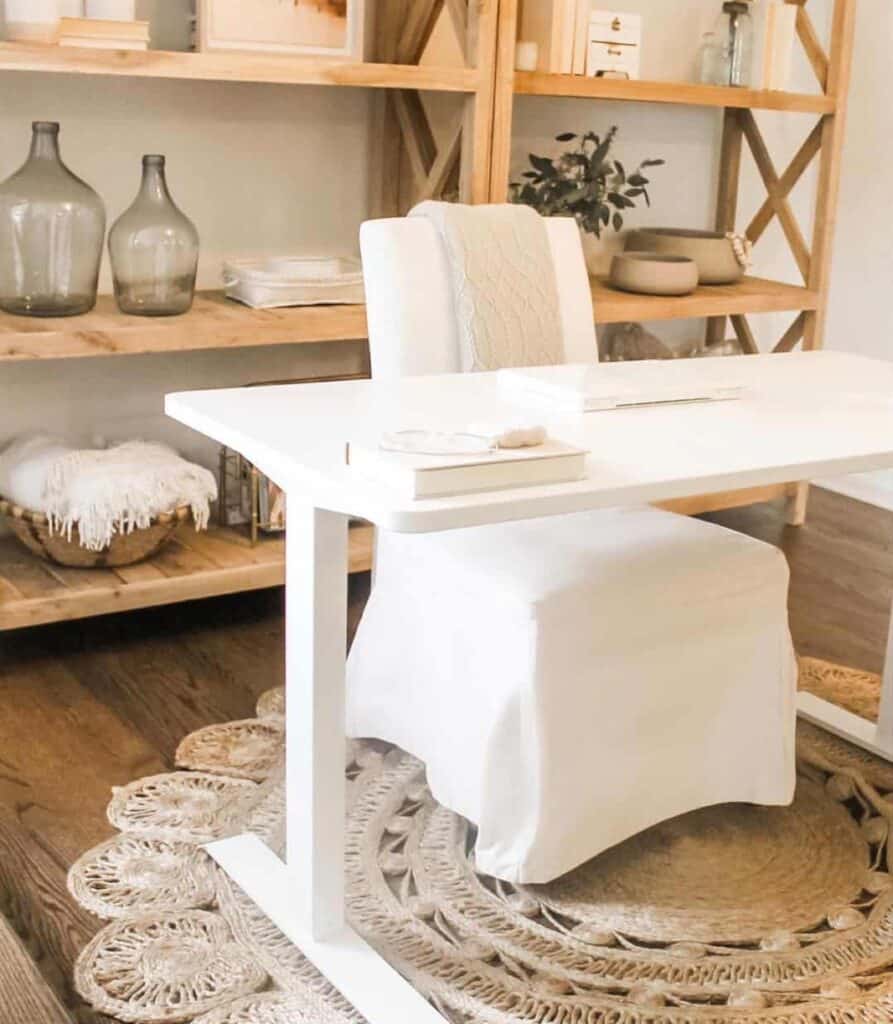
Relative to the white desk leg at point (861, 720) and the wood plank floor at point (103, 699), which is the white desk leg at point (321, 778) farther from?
the white desk leg at point (861, 720)

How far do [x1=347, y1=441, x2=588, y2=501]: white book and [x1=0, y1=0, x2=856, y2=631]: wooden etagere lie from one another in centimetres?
121

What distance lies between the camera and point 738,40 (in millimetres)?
3434

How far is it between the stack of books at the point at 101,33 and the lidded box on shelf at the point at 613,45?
1054 millimetres

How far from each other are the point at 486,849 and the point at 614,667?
0.30m

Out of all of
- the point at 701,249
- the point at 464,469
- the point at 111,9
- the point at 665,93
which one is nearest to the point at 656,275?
the point at 701,249

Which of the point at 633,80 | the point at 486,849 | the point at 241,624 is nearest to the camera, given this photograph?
the point at 486,849

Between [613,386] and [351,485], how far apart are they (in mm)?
600

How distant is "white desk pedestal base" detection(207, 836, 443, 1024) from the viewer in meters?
1.63

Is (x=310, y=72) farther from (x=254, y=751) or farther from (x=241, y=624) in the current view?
(x=254, y=751)

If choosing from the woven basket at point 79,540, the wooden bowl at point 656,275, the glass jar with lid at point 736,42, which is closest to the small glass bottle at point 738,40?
the glass jar with lid at point 736,42

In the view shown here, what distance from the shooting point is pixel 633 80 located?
313 cm

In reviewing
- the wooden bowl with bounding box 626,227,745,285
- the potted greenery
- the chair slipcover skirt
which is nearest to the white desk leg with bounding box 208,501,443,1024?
the chair slipcover skirt

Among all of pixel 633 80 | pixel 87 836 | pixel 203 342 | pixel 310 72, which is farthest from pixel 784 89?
pixel 87 836

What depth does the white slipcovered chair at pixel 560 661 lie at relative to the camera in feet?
6.14
